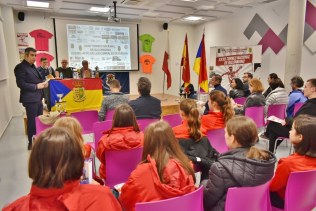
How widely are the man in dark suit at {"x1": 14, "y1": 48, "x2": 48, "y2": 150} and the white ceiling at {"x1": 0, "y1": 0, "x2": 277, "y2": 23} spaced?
10.1 feet

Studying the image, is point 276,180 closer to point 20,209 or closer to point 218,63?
point 20,209

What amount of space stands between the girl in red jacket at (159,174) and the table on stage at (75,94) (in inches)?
138

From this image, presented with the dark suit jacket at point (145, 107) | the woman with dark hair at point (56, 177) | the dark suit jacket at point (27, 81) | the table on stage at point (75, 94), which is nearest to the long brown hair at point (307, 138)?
the woman with dark hair at point (56, 177)

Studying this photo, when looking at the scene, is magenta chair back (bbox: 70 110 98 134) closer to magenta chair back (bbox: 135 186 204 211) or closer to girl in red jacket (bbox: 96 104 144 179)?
girl in red jacket (bbox: 96 104 144 179)

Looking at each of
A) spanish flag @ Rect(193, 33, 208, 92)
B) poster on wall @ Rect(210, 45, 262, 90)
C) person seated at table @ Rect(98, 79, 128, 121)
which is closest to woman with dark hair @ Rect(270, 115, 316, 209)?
person seated at table @ Rect(98, 79, 128, 121)

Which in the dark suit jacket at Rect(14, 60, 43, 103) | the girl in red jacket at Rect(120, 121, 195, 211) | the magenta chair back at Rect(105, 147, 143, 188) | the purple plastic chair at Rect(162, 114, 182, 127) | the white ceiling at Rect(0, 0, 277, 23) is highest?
the white ceiling at Rect(0, 0, 277, 23)

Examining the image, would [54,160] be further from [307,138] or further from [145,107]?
[145,107]

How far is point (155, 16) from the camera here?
320 inches

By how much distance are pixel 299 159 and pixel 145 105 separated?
190 centimetres

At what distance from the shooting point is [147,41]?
29.4ft

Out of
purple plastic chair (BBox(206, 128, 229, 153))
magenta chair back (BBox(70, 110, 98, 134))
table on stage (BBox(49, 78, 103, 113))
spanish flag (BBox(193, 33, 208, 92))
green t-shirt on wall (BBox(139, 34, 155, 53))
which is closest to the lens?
purple plastic chair (BBox(206, 128, 229, 153))

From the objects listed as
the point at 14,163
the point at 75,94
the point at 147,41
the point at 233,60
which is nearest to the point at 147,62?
the point at 147,41

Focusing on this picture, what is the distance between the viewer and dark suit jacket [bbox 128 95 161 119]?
10.1 ft

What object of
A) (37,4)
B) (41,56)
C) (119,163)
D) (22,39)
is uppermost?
(37,4)
